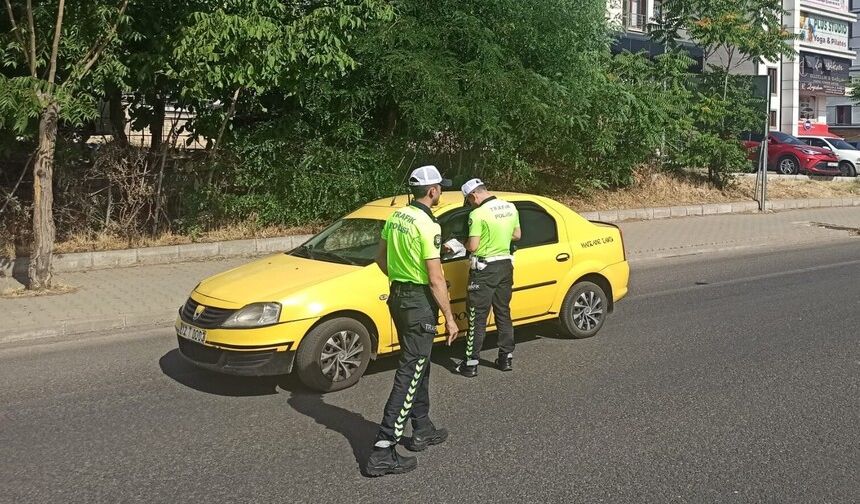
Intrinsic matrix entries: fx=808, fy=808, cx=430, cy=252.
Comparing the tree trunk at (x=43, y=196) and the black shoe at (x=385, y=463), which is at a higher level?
the tree trunk at (x=43, y=196)

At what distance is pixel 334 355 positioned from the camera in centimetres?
577

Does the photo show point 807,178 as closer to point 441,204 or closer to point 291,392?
point 441,204

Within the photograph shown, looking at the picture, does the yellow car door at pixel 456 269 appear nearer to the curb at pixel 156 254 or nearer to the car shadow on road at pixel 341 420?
the car shadow on road at pixel 341 420

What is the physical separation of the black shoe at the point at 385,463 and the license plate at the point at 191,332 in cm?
200

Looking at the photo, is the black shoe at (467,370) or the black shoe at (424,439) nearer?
the black shoe at (424,439)

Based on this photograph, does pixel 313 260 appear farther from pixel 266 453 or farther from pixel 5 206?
pixel 5 206

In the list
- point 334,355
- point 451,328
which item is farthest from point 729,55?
point 451,328

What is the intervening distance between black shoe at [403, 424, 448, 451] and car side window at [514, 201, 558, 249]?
2537 mm

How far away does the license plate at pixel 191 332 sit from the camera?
5.74 m

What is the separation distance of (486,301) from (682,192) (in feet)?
47.6

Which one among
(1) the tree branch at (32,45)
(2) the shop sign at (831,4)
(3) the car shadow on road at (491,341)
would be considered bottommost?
(3) the car shadow on road at (491,341)

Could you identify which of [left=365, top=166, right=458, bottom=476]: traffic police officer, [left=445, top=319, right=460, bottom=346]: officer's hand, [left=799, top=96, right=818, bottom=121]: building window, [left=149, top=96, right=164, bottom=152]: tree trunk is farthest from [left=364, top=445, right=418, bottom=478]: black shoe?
[left=799, top=96, right=818, bottom=121]: building window

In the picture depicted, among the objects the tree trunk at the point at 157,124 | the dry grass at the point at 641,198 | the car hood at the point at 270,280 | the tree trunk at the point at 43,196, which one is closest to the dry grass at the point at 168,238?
the dry grass at the point at 641,198

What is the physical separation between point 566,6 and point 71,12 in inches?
308
